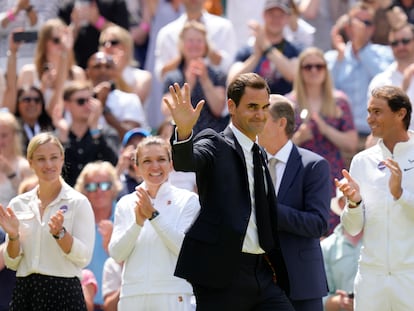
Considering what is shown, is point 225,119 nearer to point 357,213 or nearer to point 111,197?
point 111,197

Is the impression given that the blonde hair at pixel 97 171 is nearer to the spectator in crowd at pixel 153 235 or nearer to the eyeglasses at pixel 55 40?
the spectator in crowd at pixel 153 235

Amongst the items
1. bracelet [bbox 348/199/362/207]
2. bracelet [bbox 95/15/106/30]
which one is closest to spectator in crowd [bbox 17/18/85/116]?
bracelet [bbox 95/15/106/30]

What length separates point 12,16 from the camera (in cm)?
1377

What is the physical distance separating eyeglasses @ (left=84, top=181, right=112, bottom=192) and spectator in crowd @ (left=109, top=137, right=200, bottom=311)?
1882mm

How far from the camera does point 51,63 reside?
1300 centimetres

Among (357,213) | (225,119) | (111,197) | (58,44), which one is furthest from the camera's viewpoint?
(58,44)

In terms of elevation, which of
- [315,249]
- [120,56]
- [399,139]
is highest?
[120,56]

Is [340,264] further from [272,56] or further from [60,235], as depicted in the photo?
[272,56]

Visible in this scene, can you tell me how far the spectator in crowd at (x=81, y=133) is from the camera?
444 inches

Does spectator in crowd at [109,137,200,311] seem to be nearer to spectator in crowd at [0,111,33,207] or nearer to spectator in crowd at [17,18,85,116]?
spectator in crowd at [0,111,33,207]

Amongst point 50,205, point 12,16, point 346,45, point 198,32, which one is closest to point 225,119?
point 198,32

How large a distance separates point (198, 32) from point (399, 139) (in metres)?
5.01

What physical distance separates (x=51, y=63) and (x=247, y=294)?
6.61 meters

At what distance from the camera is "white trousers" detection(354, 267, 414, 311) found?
303 inches
